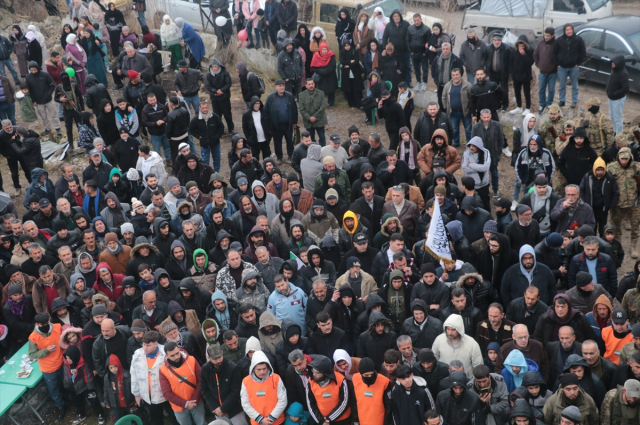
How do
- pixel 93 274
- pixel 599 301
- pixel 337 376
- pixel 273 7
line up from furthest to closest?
pixel 273 7 → pixel 93 274 → pixel 599 301 → pixel 337 376

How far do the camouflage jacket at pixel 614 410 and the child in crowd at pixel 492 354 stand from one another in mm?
1239

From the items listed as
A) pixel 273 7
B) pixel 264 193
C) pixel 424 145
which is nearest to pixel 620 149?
pixel 424 145

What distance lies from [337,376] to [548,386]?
2.40 meters

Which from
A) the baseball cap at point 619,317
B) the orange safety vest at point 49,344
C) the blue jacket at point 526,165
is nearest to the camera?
the baseball cap at point 619,317

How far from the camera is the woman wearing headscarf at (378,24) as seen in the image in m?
16.3

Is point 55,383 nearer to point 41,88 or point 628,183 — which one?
point 41,88

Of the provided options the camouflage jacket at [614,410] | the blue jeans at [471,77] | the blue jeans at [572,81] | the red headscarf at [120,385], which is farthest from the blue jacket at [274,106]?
the camouflage jacket at [614,410]

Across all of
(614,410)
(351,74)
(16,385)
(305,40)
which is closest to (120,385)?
(16,385)

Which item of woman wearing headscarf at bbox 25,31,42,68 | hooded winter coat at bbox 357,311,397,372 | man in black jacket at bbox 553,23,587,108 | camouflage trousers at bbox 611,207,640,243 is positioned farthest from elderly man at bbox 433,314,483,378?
woman wearing headscarf at bbox 25,31,42,68

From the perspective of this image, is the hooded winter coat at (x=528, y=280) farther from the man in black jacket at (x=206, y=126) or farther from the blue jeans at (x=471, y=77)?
the man in black jacket at (x=206, y=126)

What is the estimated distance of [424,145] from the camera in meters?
12.6

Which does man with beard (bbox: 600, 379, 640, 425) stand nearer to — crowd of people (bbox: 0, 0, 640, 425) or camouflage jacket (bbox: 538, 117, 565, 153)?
crowd of people (bbox: 0, 0, 640, 425)

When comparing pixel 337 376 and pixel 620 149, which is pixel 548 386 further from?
pixel 620 149

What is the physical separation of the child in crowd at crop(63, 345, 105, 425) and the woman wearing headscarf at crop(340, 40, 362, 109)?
9.65 m
